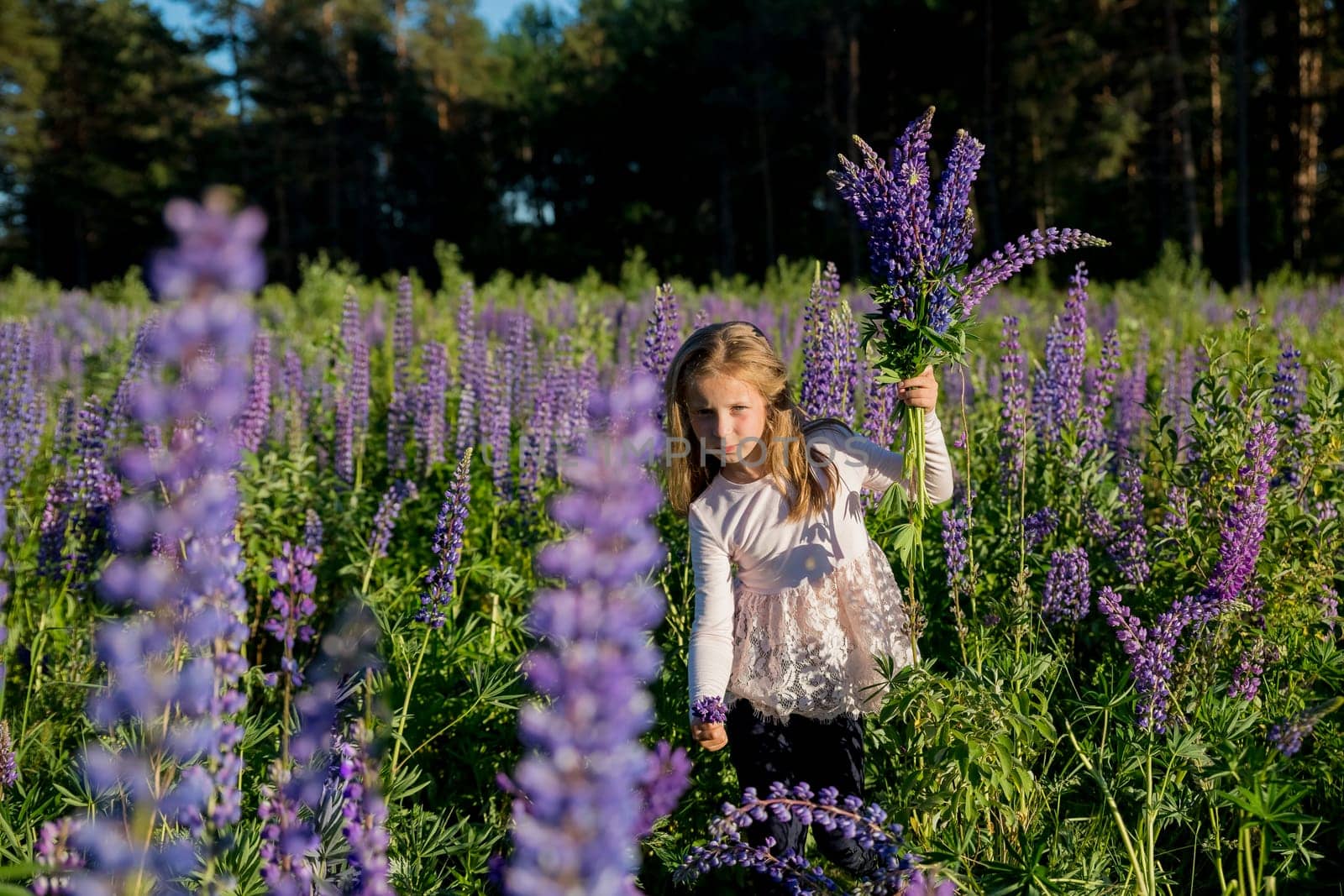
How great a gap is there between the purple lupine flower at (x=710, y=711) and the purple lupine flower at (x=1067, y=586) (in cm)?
124

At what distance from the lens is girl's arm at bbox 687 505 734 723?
235 cm

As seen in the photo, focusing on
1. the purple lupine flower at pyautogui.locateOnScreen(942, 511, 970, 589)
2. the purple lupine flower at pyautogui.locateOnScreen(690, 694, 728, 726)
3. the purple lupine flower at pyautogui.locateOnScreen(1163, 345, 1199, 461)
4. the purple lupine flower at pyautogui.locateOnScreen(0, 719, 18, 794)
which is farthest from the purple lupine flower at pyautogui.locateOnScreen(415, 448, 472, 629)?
the purple lupine flower at pyautogui.locateOnScreen(1163, 345, 1199, 461)

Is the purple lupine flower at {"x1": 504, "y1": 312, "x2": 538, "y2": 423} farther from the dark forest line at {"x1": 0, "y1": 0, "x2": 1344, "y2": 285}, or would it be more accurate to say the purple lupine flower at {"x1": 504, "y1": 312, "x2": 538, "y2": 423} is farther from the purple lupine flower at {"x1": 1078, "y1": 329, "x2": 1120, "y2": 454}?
the dark forest line at {"x1": 0, "y1": 0, "x2": 1344, "y2": 285}

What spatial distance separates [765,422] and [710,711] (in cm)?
86

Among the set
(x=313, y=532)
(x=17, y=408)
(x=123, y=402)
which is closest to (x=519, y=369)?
(x=123, y=402)

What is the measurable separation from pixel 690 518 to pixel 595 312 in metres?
6.87

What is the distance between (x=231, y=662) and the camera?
1161mm

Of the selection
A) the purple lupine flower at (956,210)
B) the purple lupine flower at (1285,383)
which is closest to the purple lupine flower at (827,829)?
the purple lupine flower at (956,210)

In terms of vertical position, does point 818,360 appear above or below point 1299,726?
above

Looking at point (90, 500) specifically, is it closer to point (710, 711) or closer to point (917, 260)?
point (710, 711)

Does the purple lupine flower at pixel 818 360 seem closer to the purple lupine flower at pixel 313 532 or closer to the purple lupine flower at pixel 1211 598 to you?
the purple lupine flower at pixel 1211 598

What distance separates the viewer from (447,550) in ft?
7.94

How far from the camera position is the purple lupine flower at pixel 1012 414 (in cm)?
308

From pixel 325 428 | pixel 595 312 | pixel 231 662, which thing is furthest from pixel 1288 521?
pixel 595 312
